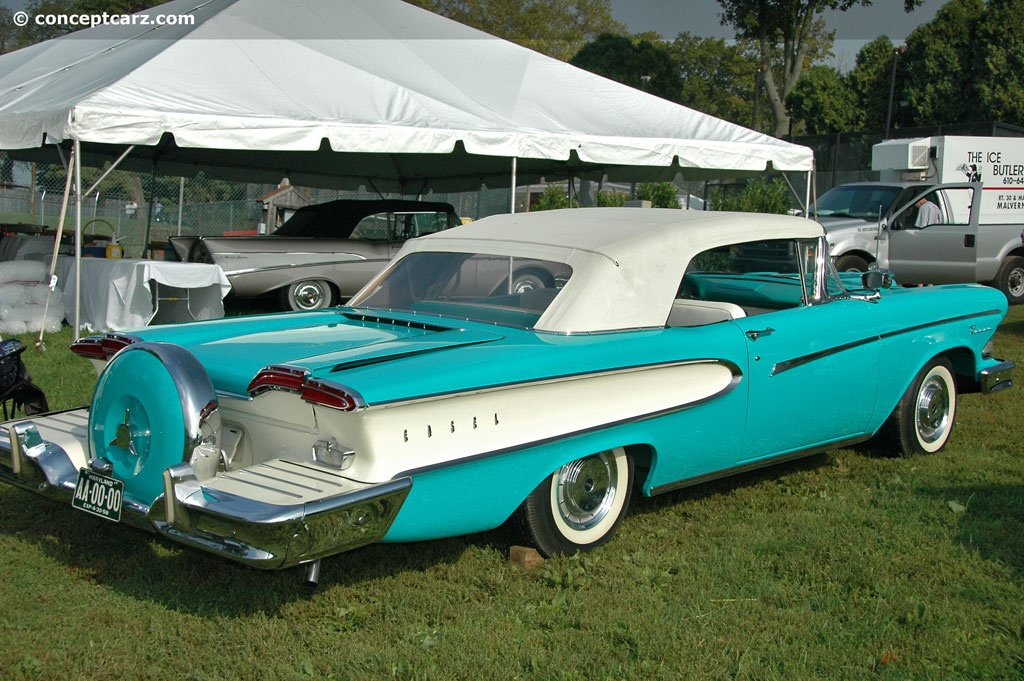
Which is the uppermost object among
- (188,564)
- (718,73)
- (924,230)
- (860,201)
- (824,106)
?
(718,73)

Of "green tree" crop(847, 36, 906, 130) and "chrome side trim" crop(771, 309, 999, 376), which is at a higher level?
"green tree" crop(847, 36, 906, 130)

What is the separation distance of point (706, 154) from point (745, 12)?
21.2m

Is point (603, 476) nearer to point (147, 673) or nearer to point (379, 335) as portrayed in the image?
point (379, 335)

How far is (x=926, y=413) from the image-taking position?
18.4 feet

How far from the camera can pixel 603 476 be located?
4.04 m

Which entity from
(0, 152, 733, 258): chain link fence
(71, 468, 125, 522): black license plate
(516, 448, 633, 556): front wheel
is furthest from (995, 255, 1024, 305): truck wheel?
(71, 468, 125, 522): black license plate

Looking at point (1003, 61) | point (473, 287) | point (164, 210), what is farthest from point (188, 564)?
point (1003, 61)

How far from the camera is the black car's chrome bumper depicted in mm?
2992

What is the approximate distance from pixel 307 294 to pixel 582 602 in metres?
8.54

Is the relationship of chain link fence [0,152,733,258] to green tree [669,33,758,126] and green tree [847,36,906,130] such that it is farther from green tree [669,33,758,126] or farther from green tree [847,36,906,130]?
green tree [669,33,758,126]

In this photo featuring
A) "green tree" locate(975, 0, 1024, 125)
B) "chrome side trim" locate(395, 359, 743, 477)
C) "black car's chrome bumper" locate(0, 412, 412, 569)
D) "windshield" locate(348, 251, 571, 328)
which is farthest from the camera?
"green tree" locate(975, 0, 1024, 125)

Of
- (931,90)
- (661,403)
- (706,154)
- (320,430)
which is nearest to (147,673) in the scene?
(320,430)

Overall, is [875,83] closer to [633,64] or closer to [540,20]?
[633,64]

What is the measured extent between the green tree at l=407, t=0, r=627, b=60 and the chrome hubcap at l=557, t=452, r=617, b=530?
40210 millimetres
